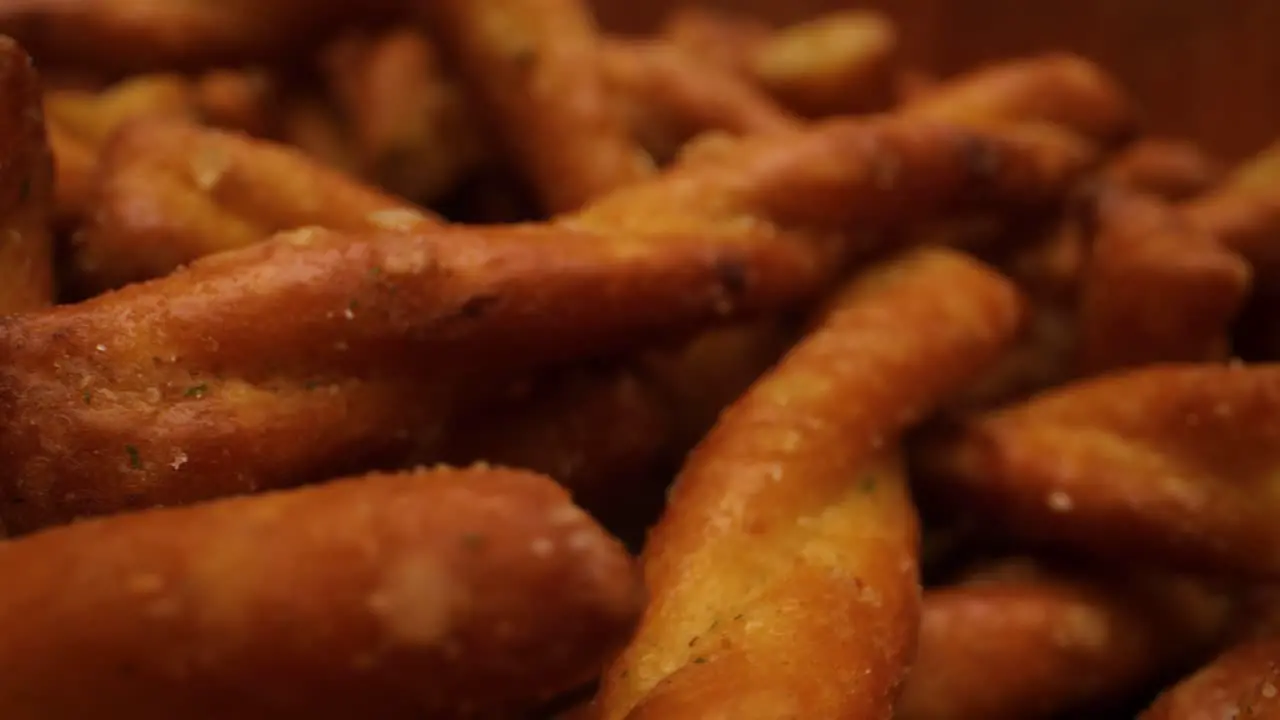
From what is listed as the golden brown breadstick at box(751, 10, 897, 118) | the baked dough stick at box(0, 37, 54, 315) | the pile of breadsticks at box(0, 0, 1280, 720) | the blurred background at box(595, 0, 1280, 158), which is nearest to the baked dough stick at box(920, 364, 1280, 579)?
the pile of breadsticks at box(0, 0, 1280, 720)

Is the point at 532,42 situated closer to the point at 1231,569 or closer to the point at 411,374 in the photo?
the point at 411,374

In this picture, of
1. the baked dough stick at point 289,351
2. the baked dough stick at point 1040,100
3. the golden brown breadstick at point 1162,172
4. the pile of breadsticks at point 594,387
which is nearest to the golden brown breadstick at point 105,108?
the pile of breadsticks at point 594,387

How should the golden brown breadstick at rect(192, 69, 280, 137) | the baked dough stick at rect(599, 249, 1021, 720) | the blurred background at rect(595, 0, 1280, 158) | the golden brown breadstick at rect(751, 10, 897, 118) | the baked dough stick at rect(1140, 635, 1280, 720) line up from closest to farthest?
the baked dough stick at rect(599, 249, 1021, 720)
the baked dough stick at rect(1140, 635, 1280, 720)
the golden brown breadstick at rect(192, 69, 280, 137)
the golden brown breadstick at rect(751, 10, 897, 118)
the blurred background at rect(595, 0, 1280, 158)

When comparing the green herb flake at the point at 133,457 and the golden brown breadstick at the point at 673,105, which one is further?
the golden brown breadstick at the point at 673,105

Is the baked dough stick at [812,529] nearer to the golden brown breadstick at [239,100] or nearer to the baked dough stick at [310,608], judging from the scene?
the baked dough stick at [310,608]

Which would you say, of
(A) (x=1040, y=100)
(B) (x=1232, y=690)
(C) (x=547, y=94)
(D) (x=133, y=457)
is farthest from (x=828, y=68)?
(D) (x=133, y=457)

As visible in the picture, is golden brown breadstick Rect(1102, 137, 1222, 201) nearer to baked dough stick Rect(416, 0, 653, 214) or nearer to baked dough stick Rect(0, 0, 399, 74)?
baked dough stick Rect(416, 0, 653, 214)
